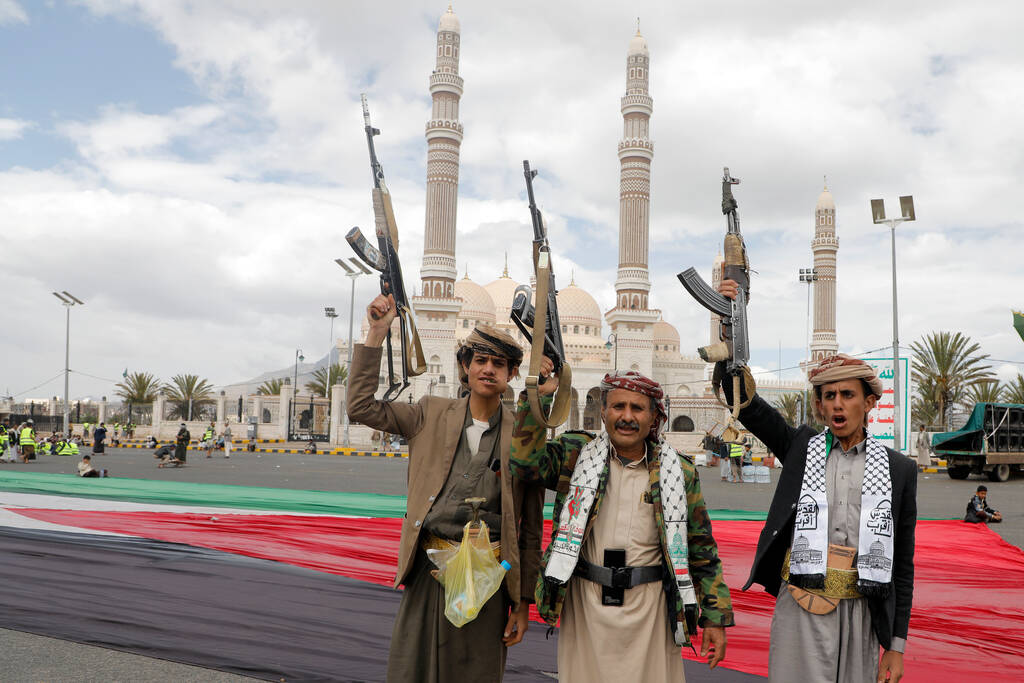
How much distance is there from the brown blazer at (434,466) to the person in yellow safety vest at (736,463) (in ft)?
53.6

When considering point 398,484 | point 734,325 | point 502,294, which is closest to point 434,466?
point 734,325

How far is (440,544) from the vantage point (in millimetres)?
2717

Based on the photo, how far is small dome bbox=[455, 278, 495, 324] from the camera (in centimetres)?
5297

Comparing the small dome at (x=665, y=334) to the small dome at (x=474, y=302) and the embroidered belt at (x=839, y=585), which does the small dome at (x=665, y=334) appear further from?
the embroidered belt at (x=839, y=585)

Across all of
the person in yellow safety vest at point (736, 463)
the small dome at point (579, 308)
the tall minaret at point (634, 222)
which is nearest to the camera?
the person in yellow safety vest at point (736, 463)

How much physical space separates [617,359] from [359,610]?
41.0 m

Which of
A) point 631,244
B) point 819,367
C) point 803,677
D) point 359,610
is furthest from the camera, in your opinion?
point 631,244

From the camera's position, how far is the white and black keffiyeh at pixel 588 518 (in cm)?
244

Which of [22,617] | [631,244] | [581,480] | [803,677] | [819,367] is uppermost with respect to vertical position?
[631,244]

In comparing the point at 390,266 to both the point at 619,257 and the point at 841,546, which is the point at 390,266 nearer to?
the point at 841,546

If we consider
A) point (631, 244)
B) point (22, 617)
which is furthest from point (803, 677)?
point (631, 244)

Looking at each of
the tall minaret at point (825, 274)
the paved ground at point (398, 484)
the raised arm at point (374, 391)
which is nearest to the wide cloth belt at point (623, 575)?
the raised arm at point (374, 391)

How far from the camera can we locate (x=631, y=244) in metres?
43.9

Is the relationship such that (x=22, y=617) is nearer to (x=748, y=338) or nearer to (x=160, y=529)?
(x=160, y=529)
